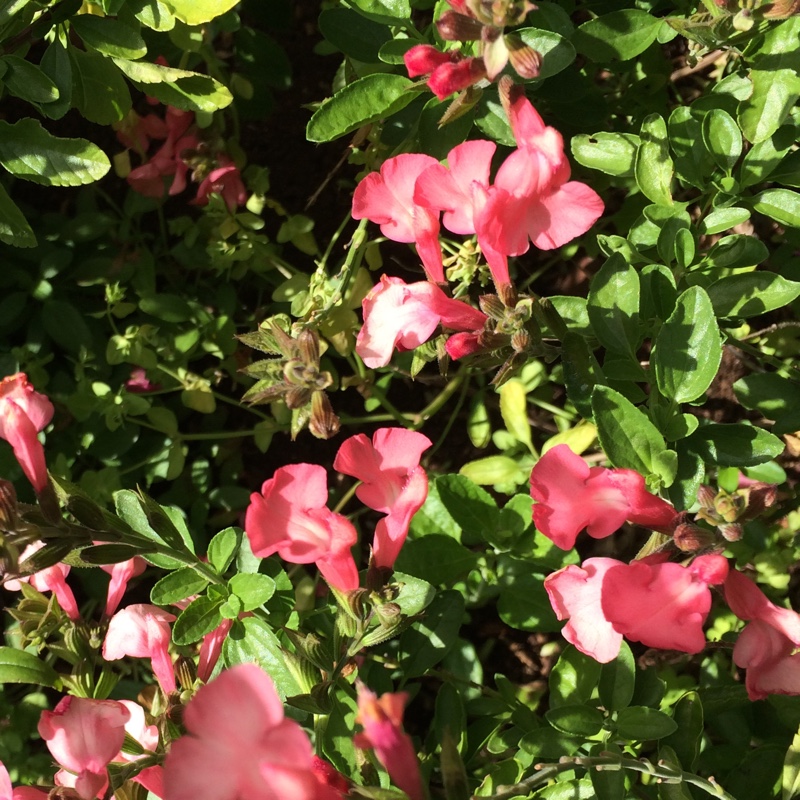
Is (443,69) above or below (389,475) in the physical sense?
above

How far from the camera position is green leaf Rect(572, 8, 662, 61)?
1115mm

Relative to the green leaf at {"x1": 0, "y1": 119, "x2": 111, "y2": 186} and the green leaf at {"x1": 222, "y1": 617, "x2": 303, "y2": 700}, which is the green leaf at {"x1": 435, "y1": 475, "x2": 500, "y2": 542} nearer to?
the green leaf at {"x1": 222, "y1": 617, "x2": 303, "y2": 700}

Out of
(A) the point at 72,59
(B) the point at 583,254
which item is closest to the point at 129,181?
(A) the point at 72,59

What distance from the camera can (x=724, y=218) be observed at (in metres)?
1.08

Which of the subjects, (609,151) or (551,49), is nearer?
(551,49)

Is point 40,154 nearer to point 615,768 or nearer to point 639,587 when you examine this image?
point 639,587

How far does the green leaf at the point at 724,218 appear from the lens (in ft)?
3.51

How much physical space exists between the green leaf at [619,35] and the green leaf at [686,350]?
15.4 inches

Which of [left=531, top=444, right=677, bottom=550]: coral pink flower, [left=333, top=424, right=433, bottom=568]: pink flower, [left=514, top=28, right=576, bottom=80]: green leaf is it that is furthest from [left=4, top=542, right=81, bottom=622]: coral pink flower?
[left=514, top=28, right=576, bottom=80]: green leaf

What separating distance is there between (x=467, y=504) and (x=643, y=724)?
1.25ft

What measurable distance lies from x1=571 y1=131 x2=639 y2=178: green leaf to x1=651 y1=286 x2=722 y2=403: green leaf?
0.28 m

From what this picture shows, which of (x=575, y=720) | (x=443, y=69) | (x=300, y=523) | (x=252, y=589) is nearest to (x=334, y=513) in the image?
(x=300, y=523)

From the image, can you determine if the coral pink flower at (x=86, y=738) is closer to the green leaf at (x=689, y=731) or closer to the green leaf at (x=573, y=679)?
the green leaf at (x=573, y=679)

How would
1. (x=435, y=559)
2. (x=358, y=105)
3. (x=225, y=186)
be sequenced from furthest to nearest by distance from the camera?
(x=225, y=186) < (x=435, y=559) < (x=358, y=105)
